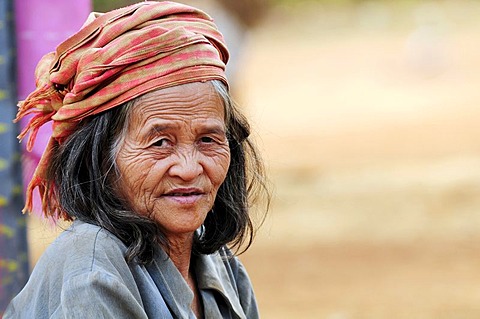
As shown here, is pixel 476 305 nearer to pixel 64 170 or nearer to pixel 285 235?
pixel 285 235

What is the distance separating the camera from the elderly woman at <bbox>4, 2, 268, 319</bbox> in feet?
8.86

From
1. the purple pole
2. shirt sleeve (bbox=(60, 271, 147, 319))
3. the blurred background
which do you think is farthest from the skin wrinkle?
the purple pole

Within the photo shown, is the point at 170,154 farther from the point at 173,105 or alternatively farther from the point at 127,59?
the point at 127,59

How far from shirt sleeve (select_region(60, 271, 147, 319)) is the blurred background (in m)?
0.78

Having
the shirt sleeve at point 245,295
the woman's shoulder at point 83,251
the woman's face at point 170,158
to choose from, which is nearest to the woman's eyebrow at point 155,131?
the woman's face at point 170,158

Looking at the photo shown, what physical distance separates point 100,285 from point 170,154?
0.44 metres

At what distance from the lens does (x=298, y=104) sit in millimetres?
22172

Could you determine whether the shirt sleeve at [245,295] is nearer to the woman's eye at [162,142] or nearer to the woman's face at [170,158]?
the woman's face at [170,158]

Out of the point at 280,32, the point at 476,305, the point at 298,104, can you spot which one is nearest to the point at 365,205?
the point at 476,305

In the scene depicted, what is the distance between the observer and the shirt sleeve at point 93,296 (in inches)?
98.6

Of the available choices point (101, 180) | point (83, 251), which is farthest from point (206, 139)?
point (83, 251)

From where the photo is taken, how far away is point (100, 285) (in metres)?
2.52

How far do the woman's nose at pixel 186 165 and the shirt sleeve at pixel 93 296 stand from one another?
1.17ft

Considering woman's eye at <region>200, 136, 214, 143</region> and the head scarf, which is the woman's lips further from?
the head scarf
